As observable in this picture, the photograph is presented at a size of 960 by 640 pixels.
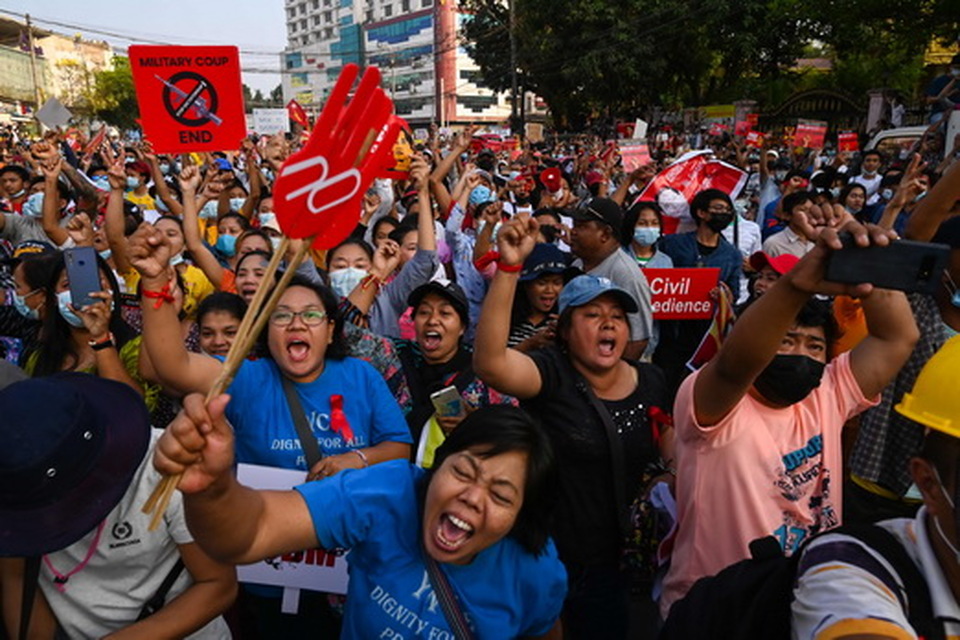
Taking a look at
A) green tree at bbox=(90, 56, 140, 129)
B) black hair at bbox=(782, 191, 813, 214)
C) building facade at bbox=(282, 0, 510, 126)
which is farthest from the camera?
building facade at bbox=(282, 0, 510, 126)

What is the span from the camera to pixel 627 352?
3533 millimetres

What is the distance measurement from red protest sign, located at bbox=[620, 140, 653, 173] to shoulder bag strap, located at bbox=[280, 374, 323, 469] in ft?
23.3

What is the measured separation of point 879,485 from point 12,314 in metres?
4.47

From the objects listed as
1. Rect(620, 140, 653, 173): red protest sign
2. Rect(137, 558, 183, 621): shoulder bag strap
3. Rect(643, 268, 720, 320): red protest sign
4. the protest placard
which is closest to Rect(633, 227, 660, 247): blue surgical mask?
Rect(643, 268, 720, 320): red protest sign

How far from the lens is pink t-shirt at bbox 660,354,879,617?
1.87 metres

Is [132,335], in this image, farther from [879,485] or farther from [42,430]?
[879,485]

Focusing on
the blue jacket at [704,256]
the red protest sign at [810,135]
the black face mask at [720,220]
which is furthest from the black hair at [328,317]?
the red protest sign at [810,135]

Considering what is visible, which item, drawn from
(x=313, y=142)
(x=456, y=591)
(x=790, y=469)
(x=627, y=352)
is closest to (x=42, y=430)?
(x=313, y=142)

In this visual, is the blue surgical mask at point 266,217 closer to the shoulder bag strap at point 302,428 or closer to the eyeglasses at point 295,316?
the eyeglasses at point 295,316

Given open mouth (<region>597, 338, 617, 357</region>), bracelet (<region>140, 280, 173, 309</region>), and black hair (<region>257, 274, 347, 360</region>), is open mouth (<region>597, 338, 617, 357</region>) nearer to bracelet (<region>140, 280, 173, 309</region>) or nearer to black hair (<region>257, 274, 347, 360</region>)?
black hair (<region>257, 274, 347, 360</region>)

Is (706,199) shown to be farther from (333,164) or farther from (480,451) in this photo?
(333,164)

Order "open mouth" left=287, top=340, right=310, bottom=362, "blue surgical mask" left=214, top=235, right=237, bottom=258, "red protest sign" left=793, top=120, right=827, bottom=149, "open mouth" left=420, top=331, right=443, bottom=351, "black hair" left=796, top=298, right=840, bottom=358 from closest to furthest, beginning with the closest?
"black hair" left=796, top=298, right=840, bottom=358
"open mouth" left=287, top=340, right=310, bottom=362
"open mouth" left=420, top=331, right=443, bottom=351
"blue surgical mask" left=214, top=235, right=237, bottom=258
"red protest sign" left=793, top=120, right=827, bottom=149

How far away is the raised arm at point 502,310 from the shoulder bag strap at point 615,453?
342 mm

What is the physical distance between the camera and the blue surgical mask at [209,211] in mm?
6789
